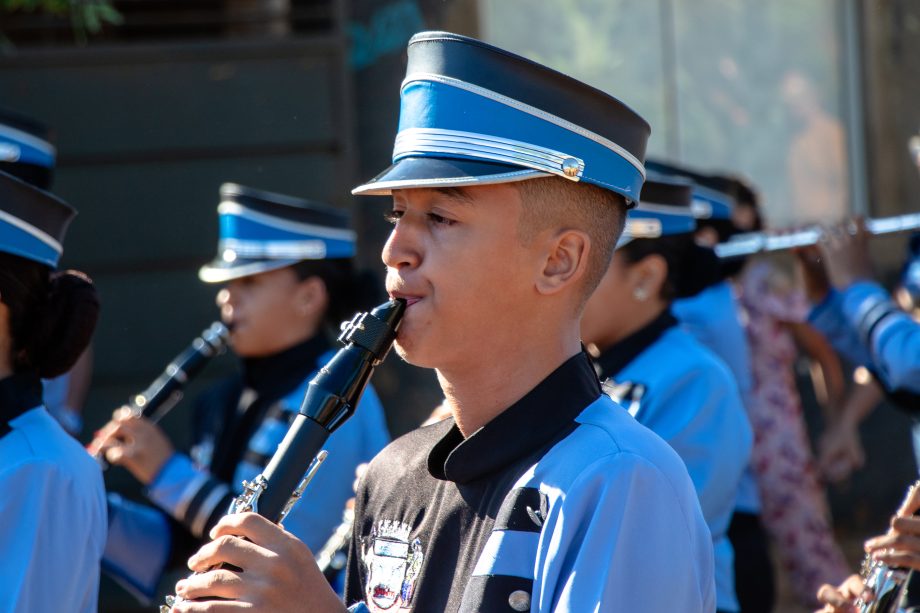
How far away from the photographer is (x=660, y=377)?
11.0 feet

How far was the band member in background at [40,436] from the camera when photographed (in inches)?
93.4

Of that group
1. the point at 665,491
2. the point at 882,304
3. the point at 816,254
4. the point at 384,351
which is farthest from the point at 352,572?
the point at 816,254

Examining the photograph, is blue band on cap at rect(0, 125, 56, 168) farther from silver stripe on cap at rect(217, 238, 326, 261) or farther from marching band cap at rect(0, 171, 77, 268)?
marching band cap at rect(0, 171, 77, 268)

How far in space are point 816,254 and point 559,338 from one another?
250 centimetres

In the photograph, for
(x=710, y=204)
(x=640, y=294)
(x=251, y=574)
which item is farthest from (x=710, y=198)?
(x=251, y=574)

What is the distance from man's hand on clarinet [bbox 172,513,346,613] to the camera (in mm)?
1724

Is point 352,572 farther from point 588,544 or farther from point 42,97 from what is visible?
point 42,97

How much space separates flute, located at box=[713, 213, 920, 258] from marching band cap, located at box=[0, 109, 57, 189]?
223cm

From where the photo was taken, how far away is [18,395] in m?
2.60

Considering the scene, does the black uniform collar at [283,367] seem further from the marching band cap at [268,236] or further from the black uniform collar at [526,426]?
the black uniform collar at [526,426]

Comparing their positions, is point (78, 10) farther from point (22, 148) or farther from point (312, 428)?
point (312, 428)

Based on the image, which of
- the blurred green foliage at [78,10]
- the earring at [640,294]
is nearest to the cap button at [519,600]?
the earring at [640,294]

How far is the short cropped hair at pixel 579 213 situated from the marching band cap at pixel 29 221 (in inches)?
46.6

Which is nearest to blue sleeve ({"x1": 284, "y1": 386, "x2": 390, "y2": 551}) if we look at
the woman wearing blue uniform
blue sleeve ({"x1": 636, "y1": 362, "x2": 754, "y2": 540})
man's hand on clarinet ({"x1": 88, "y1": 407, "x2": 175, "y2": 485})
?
man's hand on clarinet ({"x1": 88, "y1": 407, "x2": 175, "y2": 485})
